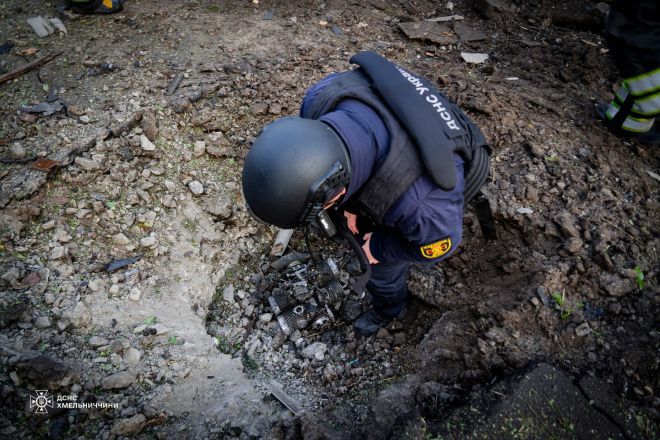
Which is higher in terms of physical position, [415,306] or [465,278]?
[465,278]

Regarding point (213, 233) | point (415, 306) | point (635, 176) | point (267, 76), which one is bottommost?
point (415, 306)

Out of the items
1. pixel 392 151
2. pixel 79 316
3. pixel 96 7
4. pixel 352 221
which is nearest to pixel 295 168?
pixel 392 151

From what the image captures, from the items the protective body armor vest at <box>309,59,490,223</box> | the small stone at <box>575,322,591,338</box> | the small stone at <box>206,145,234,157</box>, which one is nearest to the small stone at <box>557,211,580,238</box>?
the small stone at <box>575,322,591,338</box>

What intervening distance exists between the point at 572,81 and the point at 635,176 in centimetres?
123

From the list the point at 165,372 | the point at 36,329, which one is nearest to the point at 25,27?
the point at 36,329

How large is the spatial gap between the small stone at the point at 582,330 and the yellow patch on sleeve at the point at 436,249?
2.92 ft

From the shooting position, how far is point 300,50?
3.99m

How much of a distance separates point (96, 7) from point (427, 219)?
4.03 meters

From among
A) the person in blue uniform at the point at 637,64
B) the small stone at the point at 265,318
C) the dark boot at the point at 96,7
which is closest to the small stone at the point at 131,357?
the small stone at the point at 265,318

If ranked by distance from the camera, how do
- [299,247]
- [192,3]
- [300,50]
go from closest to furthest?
[299,247]
[300,50]
[192,3]

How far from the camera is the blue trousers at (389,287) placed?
264 cm

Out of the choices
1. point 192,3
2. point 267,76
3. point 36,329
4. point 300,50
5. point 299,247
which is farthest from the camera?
point 192,3

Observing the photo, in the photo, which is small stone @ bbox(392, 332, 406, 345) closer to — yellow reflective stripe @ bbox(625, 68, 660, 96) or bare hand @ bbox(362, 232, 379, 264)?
bare hand @ bbox(362, 232, 379, 264)

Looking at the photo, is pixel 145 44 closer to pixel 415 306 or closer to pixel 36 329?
pixel 36 329
